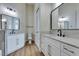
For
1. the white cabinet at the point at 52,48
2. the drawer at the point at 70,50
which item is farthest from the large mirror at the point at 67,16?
the drawer at the point at 70,50

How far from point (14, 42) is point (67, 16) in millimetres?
1070

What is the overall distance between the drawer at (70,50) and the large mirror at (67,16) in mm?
546

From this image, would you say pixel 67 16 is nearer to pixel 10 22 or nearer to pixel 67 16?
pixel 67 16

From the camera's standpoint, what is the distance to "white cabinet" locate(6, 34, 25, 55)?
1872 millimetres

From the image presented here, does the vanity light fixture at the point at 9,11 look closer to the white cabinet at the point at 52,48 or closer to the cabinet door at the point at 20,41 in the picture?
the cabinet door at the point at 20,41

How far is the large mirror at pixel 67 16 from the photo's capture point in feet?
6.14

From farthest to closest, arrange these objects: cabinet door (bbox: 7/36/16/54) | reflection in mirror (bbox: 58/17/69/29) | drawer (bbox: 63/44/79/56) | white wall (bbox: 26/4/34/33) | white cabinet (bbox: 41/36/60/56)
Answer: reflection in mirror (bbox: 58/17/69/29), white wall (bbox: 26/4/34/33), cabinet door (bbox: 7/36/16/54), white cabinet (bbox: 41/36/60/56), drawer (bbox: 63/44/79/56)

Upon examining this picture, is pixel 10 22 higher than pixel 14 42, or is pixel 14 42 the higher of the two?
pixel 10 22

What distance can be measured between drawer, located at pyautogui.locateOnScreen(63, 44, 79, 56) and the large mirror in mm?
546

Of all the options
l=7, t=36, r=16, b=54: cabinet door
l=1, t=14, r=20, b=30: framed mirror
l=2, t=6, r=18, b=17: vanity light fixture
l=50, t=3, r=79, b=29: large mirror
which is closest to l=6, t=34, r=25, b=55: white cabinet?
l=7, t=36, r=16, b=54: cabinet door

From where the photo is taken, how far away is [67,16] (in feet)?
7.05

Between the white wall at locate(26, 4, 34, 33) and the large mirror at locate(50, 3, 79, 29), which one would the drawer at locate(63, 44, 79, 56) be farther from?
the white wall at locate(26, 4, 34, 33)

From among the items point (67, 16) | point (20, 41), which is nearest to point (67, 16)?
point (67, 16)

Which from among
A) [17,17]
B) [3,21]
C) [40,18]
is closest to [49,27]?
[40,18]
